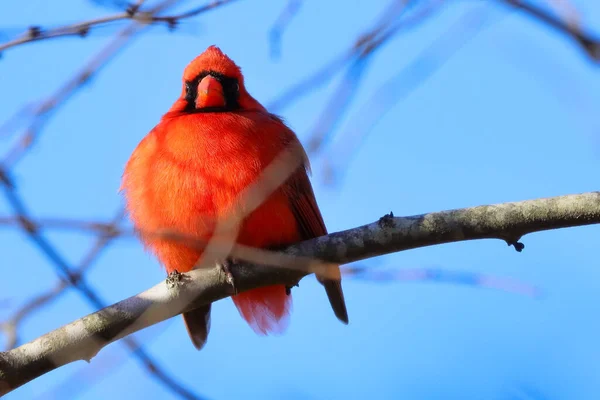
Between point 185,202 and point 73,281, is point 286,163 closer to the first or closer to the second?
point 185,202

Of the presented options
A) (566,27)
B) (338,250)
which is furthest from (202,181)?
(566,27)

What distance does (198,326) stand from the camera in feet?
15.3

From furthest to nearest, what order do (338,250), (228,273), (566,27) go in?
(228,273)
(338,250)
(566,27)

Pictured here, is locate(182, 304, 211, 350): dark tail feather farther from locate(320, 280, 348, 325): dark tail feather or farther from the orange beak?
the orange beak

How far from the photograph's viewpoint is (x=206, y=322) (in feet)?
15.4

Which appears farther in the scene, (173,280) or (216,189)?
(216,189)

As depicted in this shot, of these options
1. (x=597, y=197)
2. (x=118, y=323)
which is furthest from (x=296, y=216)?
(x=597, y=197)

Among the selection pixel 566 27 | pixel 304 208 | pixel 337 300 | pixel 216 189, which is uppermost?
pixel 304 208

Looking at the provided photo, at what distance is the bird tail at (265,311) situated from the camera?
15.3 feet

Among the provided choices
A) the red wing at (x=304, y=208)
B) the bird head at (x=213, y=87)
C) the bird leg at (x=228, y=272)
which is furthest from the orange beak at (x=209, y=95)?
the bird leg at (x=228, y=272)

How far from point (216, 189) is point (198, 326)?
1.07m

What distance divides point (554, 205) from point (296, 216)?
1.50 metres

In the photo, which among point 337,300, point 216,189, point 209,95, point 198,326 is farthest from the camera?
point 209,95

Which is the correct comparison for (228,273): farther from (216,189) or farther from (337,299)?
(337,299)
